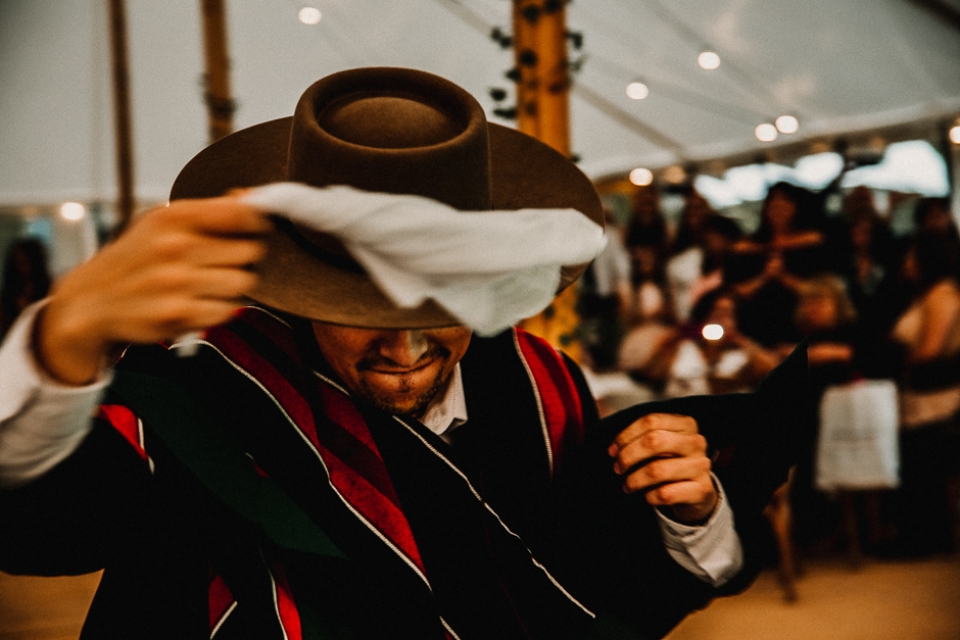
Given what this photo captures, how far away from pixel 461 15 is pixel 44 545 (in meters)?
5.46

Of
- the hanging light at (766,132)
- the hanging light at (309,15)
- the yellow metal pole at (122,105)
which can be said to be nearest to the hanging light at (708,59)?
the hanging light at (766,132)

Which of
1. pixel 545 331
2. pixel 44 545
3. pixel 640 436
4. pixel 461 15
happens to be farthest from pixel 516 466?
pixel 461 15

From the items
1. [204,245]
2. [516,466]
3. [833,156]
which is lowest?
[516,466]

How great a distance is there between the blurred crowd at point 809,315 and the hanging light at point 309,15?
2694 millimetres

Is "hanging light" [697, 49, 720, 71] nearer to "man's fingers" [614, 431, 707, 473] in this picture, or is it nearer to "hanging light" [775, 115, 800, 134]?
"hanging light" [775, 115, 800, 134]

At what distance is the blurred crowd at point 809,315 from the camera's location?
3877 millimetres

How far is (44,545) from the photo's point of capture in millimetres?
836

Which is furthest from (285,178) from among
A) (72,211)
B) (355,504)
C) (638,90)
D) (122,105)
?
(72,211)

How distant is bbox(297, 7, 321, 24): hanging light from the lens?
5664 millimetres

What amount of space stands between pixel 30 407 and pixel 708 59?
669 cm

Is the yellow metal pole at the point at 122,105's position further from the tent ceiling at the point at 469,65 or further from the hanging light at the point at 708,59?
the hanging light at the point at 708,59

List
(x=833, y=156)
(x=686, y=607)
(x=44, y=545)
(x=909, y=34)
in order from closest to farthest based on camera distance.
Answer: (x=44, y=545) < (x=686, y=607) < (x=909, y=34) < (x=833, y=156)

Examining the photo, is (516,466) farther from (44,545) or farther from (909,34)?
(909,34)

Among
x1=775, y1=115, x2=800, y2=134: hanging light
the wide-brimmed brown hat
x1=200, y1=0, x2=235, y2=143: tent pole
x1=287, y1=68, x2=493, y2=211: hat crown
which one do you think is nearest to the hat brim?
the wide-brimmed brown hat
